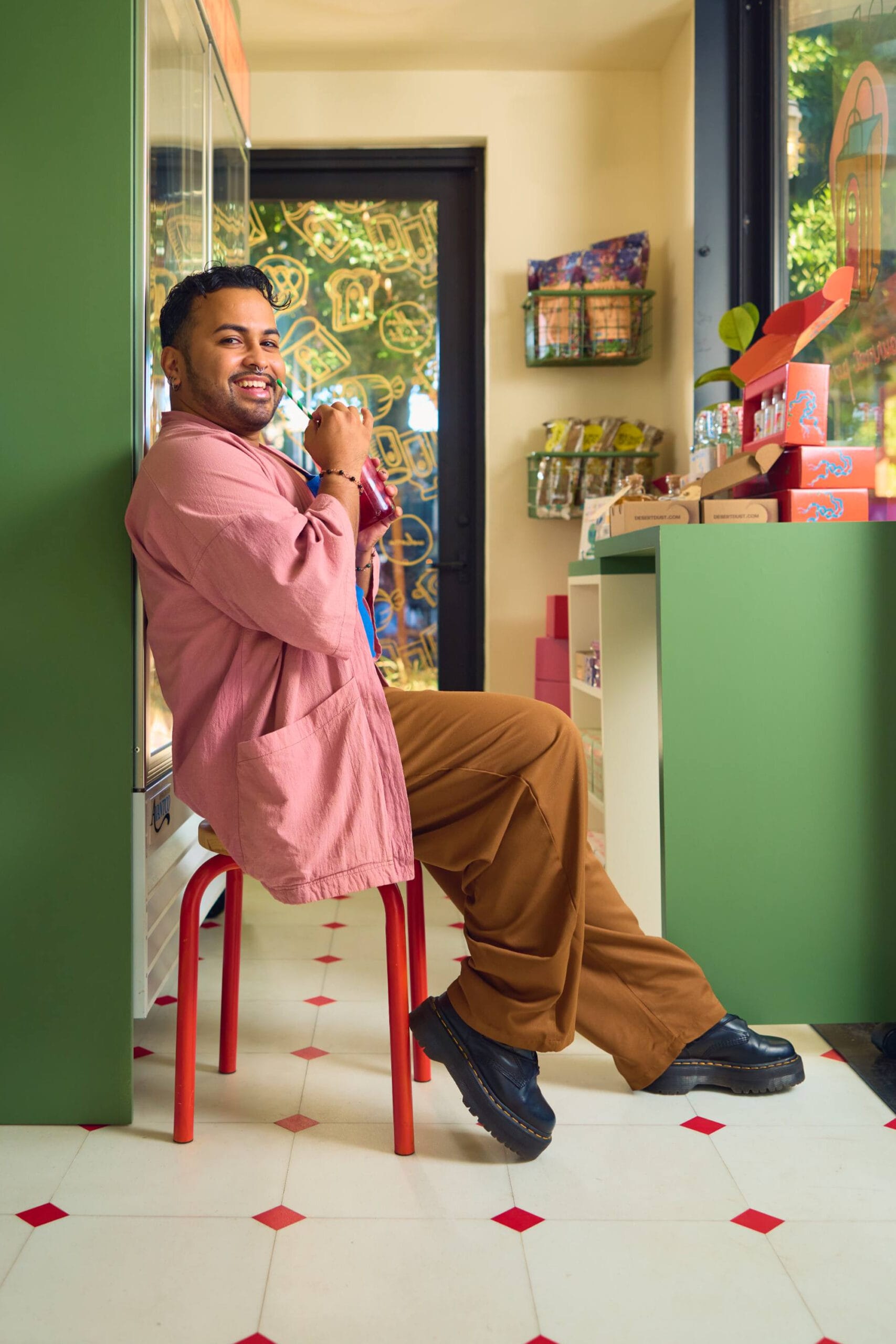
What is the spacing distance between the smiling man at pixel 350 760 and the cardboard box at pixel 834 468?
895 mm

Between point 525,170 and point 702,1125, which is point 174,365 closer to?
point 702,1125

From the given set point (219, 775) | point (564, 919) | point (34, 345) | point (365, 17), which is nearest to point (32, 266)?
point (34, 345)

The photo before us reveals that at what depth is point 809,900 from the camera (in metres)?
2.15

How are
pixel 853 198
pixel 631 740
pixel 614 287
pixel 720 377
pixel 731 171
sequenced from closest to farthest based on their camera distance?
1. pixel 853 198
2. pixel 631 740
3. pixel 720 377
4. pixel 731 171
5. pixel 614 287

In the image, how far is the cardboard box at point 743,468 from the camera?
234cm

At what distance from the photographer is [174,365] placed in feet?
6.18

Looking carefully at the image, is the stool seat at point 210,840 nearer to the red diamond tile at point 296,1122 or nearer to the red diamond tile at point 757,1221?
the red diamond tile at point 296,1122

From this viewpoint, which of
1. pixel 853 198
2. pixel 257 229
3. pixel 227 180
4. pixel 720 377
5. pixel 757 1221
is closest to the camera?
pixel 757 1221

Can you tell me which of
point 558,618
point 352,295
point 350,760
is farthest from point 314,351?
point 350,760

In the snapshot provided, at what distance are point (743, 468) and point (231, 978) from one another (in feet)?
4.78

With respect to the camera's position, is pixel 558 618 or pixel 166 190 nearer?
pixel 166 190

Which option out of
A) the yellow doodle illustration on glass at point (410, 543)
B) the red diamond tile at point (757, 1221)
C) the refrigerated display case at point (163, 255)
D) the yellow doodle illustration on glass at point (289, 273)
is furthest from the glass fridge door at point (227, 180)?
the red diamond tile at point (757, 1221)

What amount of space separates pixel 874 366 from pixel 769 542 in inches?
26.2

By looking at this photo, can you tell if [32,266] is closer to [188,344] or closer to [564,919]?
[188,344]
